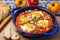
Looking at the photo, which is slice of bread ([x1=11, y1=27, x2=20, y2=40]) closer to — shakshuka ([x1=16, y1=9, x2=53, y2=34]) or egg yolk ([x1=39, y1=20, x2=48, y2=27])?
shakshuka ([x1=16, y1=9, x2=53, y2=34])

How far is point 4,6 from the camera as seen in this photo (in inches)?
46.3

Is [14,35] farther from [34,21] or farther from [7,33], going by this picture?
[34,21]

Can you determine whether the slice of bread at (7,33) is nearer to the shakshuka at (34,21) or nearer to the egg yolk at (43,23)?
the shakshuka at (34,21)

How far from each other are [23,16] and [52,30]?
211mm

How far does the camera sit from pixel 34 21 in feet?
3.33

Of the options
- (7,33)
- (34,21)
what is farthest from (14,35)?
(34,21)

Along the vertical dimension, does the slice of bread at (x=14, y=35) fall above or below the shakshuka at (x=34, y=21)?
below

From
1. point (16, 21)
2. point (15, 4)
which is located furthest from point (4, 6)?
point (16, 21)

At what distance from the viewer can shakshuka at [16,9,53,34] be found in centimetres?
95

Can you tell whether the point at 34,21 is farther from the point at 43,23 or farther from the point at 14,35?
the point at 14,35

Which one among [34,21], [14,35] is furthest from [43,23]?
[14,35]

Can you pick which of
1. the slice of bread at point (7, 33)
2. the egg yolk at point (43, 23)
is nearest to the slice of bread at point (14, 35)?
the slice of bread at point (7, 33)

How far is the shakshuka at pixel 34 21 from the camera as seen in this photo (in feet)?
3.12

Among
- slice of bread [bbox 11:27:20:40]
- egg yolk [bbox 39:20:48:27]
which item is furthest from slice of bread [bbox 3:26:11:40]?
egg yolk [bbox 39:20:48:27]
